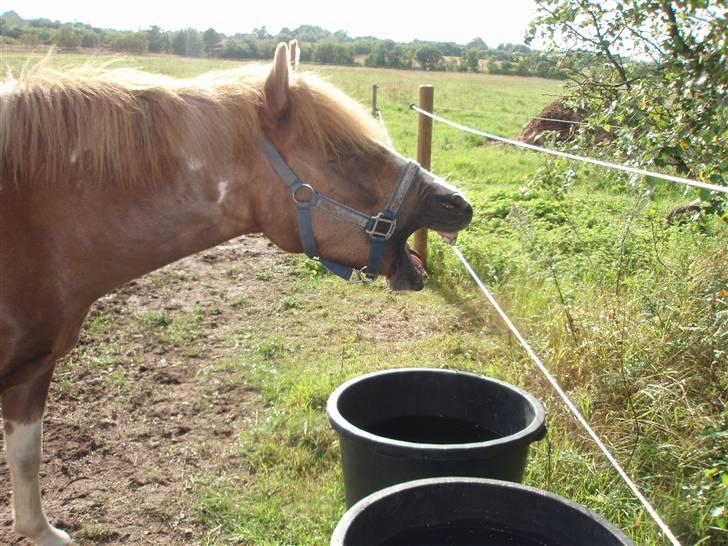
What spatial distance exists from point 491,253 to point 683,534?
3.44 meters

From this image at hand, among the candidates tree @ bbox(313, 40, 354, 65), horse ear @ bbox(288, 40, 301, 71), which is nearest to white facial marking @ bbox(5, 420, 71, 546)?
horse ear @ bbox(288, 40, 301, 71)

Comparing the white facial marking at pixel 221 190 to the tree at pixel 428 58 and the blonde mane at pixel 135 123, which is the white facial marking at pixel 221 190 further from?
the tree at pixel 428 58

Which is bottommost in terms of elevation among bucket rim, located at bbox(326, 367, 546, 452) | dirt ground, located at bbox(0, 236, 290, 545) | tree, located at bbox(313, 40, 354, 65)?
dirt ground, located at bbox(0, 236, 290, 545)

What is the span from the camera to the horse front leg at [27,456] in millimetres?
2643

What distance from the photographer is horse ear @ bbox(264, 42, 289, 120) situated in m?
2.12

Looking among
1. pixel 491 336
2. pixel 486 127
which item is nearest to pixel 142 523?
pixel 491 336

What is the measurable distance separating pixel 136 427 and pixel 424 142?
11.4ft

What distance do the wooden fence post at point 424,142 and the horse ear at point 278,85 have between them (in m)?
3.45

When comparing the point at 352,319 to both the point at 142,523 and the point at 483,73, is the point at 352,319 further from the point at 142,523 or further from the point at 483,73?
the point at 483,73

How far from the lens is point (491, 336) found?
4.59m

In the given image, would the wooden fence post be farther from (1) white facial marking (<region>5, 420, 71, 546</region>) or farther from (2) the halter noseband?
(1) white facial marking (<region>5, 420, 71, 546</region>)

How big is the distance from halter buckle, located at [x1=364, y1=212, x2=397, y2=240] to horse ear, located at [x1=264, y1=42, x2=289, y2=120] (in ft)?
1.68

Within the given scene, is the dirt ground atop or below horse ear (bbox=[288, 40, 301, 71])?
below

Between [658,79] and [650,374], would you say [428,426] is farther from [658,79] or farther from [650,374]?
[658,79]
